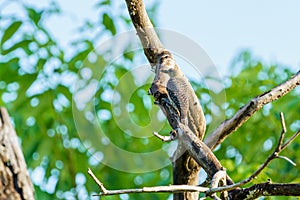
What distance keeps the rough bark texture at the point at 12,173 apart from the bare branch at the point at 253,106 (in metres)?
0.68

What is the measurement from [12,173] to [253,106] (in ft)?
2.71

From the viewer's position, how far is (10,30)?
89.0 inches

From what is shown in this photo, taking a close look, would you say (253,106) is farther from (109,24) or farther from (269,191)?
(109,24)

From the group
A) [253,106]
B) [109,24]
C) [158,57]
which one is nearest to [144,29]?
[158,57]

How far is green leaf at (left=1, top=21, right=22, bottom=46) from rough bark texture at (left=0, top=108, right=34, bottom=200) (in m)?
0.56

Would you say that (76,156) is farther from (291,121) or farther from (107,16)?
(291,121)

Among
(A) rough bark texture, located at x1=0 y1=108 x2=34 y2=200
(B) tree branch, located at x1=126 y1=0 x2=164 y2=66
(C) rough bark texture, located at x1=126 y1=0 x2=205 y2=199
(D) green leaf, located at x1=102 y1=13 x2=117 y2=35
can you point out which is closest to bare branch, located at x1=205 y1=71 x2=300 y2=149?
(C) rough bark texture, located at x1=126 y1=0 x2=205 y2=199

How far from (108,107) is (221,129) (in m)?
1.15

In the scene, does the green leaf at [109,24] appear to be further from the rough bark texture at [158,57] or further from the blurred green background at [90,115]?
the rough bark texture at [158,57]

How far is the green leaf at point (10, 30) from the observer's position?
2242 mm

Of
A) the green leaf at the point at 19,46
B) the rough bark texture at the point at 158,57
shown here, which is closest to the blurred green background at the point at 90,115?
the green leaf at the point at 19,46

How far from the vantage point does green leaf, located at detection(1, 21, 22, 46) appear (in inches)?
88.3

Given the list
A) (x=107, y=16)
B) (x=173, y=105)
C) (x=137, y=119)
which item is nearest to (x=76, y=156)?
(x=137, y=119)

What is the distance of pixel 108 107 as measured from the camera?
2.24 metres
